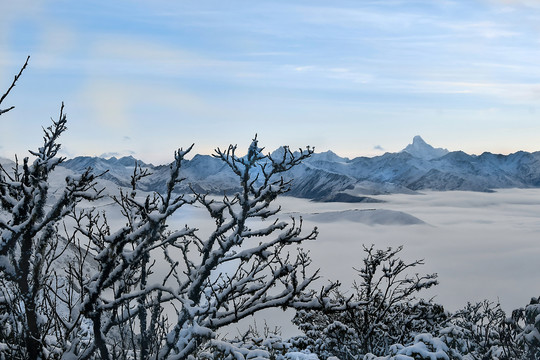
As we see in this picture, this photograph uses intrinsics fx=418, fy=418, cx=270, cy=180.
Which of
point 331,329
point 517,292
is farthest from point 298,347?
point 517,292

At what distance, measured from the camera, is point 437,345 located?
8305 millimetres

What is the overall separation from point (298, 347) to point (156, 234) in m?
14.9

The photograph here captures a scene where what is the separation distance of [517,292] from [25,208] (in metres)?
230

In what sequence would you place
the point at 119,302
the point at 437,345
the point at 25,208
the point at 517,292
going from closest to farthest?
the point at 119,302 → the point at 25,208 → the point at 437,345 → the point at 517,292

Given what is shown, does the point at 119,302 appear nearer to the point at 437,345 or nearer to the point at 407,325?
the point at 437,345

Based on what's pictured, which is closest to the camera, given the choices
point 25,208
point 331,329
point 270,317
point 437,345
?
point 25,208

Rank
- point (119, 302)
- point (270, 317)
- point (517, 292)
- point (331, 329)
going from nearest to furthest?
point (119, 302) → point (331, 329) → point (270, 317) → point (517, 292)

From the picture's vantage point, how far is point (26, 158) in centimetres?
733

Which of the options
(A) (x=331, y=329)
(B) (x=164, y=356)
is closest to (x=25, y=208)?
(B) (x=164, y=356)

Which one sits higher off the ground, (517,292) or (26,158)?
(26,158)

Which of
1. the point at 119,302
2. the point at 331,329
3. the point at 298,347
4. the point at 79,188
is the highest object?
the point at 79,188

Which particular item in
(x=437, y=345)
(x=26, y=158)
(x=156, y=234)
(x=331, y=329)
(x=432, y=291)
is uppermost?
(x=26, y=158)

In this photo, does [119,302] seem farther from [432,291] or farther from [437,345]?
[432,291]

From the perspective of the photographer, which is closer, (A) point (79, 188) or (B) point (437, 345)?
(A) point (79, 188)
